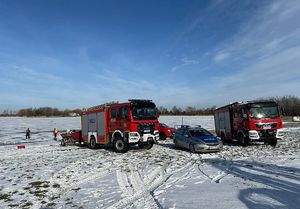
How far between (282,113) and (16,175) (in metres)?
15.3

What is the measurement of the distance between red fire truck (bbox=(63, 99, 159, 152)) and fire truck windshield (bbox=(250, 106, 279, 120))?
5.99 meters

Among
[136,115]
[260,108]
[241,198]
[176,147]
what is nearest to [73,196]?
[241,198]

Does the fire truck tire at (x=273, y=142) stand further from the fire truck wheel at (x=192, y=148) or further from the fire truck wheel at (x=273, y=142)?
the fire truck wheel at (x=192, y=148)

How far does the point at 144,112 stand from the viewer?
17797mm

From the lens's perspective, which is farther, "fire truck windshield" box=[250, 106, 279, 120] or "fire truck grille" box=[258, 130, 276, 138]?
"fire truck windshield" box=[250, 106, 279, 120]

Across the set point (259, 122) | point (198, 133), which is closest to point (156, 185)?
point (198, 133)

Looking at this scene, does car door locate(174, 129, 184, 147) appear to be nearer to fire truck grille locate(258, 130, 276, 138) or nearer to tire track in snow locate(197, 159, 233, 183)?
fire truck grille locate(258, 130, 276, 138)

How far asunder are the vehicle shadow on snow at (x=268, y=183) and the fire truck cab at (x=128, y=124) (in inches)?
233

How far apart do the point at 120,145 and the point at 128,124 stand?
1.58m

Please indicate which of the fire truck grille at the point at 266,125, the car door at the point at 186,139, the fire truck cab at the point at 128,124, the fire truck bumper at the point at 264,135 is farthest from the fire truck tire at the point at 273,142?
the fire truck cab at the point at 128,124

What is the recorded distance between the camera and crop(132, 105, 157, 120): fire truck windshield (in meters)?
17.4

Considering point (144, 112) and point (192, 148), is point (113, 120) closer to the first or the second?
point (144, 112)

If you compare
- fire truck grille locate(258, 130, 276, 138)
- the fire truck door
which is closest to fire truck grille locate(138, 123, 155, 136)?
the fire truck door

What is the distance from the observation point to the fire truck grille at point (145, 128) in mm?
17409
